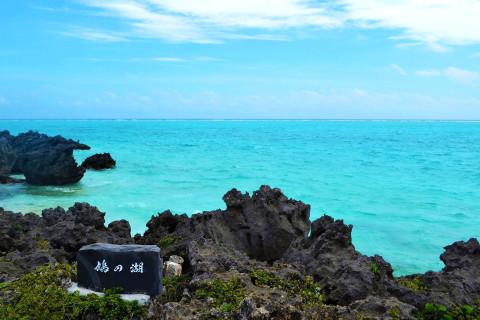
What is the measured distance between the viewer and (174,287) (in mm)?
7922

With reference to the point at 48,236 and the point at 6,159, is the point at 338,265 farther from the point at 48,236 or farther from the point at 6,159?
the point at 6,159

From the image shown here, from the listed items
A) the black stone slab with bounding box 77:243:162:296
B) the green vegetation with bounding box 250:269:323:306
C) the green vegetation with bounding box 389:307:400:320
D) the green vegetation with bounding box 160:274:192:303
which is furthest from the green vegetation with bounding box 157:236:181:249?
the green vegetation with bounding box 389:307:400:320

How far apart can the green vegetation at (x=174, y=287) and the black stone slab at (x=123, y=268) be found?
6.7 inches

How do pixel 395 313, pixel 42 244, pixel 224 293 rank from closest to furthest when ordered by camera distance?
pixel 395 313
pixel 224 293
pixel 42 244

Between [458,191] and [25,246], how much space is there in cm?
3189

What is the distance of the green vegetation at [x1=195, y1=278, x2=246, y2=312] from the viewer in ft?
21.5

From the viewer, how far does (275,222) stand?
1241 centimetres

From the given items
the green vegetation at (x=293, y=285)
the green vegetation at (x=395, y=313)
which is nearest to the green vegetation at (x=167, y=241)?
the green vegetation at (x=293, y=285)

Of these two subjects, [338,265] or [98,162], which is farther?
[98,162]

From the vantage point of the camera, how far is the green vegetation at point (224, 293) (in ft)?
21.5

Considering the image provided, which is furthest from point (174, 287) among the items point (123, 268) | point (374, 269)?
point (374, 269)

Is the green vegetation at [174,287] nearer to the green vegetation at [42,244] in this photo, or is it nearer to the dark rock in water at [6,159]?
the green vegetation at [42,244]

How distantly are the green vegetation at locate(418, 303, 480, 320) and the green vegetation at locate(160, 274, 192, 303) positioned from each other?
3.38 metres

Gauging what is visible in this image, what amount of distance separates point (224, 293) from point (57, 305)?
7.98 feet
